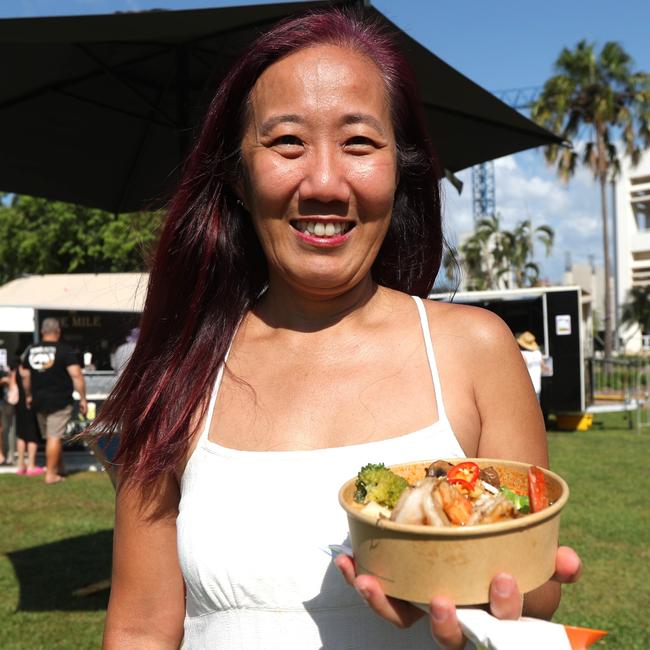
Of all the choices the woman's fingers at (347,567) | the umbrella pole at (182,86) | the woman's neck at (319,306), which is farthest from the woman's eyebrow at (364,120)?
the umbrella pole at (182,86)

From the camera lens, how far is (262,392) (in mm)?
1670

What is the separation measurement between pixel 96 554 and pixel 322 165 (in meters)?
5.98

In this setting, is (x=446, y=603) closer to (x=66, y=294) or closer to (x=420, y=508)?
(x=420, y=508)

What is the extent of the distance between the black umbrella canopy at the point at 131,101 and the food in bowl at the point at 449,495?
8.28 feet

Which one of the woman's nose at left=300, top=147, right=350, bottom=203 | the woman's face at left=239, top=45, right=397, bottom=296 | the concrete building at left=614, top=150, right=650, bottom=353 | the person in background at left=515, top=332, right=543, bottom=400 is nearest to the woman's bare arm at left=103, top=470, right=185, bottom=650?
the woman's face at left=239, top=45, right=397, bottom=296

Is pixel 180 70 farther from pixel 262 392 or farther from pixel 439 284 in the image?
pixel 262 392

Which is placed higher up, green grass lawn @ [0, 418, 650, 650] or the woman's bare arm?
the woman's bare arm

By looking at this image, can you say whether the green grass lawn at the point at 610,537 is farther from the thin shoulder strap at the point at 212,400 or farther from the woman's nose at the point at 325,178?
the woman's nose at the point at 325,178

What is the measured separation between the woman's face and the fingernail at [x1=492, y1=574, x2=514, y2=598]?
29.0 inches

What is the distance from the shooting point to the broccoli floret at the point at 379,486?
119cm

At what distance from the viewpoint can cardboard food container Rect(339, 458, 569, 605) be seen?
105 cm

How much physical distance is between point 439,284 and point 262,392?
0.73 meters

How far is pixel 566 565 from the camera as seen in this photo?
1.17 m

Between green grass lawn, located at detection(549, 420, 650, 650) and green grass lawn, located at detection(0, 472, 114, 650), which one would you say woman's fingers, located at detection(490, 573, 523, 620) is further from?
green grass lawn, located at detection(0, 472, 114, 650)
